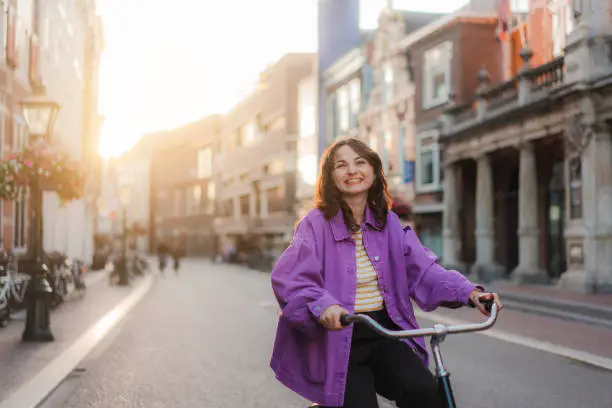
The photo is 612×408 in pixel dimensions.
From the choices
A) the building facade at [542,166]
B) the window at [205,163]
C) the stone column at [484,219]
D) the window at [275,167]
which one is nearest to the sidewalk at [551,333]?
the building facade at [542,166]

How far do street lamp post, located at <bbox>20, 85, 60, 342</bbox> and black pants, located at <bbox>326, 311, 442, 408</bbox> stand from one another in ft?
25.8

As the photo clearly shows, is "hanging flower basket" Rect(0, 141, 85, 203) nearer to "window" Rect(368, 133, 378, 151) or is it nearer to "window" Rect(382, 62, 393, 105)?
"window" Rect(382, 62, 393, 105)

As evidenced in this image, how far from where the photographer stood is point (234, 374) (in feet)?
27.2

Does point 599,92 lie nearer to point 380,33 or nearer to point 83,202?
point 380,33

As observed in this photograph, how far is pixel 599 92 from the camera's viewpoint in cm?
1900

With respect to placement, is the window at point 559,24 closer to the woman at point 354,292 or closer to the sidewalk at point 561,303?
the sidewalk at point 561,303

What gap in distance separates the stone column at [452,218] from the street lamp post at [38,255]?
17854 mm

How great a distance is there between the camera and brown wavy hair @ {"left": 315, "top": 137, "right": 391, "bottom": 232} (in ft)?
11.6

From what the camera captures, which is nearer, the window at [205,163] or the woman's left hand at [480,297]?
the woman's left hand at [480,297]

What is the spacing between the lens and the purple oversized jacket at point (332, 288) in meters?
3.26

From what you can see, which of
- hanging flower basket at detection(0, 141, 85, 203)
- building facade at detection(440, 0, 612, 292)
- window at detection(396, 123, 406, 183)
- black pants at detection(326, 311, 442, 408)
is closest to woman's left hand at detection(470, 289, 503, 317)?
black pants at detection(326, 311, 442, 408)

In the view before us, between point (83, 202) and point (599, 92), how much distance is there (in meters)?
24.2

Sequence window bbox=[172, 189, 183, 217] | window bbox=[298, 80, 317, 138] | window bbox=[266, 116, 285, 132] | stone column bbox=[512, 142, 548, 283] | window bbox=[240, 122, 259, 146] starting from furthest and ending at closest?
window bbox=[172, 189, 183, 217]
window bbox=[240, 122, 259, 146]
window bbox=[266, 116, 285, 132]
window bbox=[298, 80, 317, 138]
stone column bbox=[512, 142, 548, 283]

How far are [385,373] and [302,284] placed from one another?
1.62 feet
